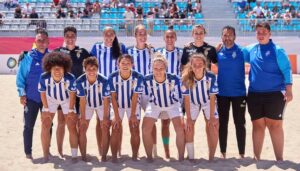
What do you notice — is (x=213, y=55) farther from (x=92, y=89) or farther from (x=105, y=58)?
(x=92, y=89)

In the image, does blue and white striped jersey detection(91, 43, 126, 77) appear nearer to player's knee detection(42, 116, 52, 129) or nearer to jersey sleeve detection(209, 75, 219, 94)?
player's knee detection(42, 116, 52, 129)

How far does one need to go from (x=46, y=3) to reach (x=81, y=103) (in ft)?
64.1

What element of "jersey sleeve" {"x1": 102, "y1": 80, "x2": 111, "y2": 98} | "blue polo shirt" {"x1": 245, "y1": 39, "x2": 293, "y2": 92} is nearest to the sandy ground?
"jersey sleeve" {"x1": 102, "y1": 80, "x2": 111, "y2": 98}

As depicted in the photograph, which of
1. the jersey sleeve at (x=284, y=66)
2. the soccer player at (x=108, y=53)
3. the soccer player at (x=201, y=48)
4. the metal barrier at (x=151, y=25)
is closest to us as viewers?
the jersey sleeve at (x=284, y=66)

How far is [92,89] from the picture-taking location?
22.0ft

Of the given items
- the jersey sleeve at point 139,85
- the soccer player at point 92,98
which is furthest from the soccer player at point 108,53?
the jersey sleeve at point 139,85

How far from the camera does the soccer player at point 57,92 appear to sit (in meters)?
6.65

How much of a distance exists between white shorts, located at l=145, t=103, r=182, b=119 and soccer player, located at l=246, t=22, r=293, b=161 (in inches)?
42.5

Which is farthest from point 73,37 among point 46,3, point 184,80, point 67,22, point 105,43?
point 46,3

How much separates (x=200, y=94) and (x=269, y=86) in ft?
3.22

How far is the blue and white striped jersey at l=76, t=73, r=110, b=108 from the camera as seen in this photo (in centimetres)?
664

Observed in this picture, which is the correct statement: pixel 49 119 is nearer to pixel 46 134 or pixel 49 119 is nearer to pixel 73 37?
pixel 46 134

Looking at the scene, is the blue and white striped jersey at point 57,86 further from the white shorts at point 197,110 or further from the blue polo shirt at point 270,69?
the blue polo shirt at point 270,69

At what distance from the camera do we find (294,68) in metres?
20.5
